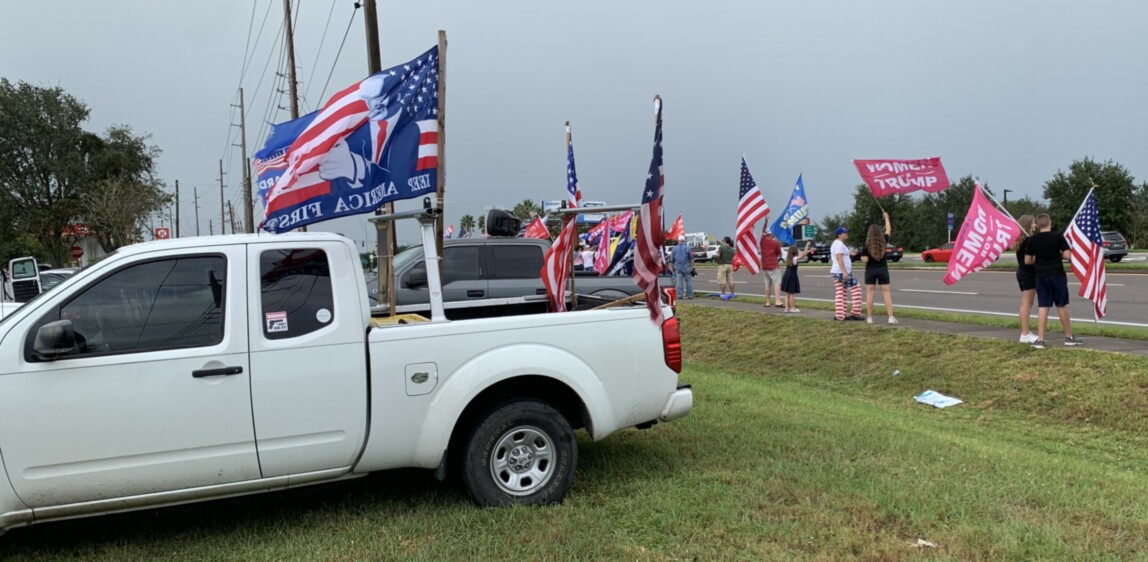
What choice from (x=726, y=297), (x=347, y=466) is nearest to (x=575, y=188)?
(x=347, y=466)

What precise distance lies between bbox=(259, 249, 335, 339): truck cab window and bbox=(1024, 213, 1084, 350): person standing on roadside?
27.4 feet

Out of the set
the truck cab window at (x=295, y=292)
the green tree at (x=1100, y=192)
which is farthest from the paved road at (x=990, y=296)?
the green tree at (x=1100, y=192)

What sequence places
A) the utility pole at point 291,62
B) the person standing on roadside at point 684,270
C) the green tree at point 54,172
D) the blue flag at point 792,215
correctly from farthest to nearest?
the green tree at point 54,172 < the utility pole at point 291,62 < the person standing on roadside at point 684,270 < the blue flag at point 792,215

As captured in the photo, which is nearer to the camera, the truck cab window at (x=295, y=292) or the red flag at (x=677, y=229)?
the truck cab window at (x=295, y=292)

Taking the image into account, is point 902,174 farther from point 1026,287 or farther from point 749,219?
point 1026,287

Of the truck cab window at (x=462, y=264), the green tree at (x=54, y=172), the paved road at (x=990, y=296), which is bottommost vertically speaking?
the paved road at (x=990, y=296)

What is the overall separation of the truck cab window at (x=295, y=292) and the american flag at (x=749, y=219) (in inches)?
396

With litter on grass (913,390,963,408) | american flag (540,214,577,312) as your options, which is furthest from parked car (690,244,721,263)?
american flag (540,214,577,312)

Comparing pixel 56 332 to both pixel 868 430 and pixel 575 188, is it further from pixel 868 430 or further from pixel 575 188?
pixel 575 188

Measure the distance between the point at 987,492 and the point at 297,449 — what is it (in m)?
4.09

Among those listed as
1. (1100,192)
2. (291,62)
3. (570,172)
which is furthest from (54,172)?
→ (1100,192)

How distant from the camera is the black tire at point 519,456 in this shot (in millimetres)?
4289

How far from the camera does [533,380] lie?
456 cm

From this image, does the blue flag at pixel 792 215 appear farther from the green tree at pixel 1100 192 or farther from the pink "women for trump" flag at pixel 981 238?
the green tree at pixel 1100 192
